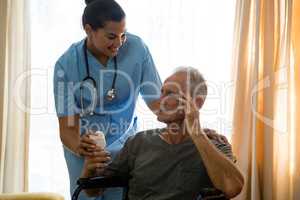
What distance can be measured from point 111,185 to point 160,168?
213 millimetres

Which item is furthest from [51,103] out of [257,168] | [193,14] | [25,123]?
[257,168]

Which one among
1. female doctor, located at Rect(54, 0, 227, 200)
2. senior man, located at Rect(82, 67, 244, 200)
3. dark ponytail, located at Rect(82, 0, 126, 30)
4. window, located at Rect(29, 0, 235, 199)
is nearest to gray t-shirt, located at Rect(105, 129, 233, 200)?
senior man, located at Rect(82, 67, 244, 200)

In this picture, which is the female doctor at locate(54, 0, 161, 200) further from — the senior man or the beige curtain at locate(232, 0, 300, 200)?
the beige curtain at locate(232, 0, 300, 200)

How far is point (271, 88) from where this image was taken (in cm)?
243

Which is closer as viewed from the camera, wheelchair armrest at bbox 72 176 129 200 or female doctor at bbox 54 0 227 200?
wheelchair armrest at bbox 72 176 129 200

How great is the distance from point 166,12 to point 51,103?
881 mm

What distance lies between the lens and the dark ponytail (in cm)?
179

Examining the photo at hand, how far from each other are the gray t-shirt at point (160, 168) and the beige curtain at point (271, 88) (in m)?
0.81

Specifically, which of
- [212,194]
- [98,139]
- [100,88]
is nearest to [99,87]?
[100,88]

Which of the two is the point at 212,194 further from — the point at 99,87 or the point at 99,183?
the point at 99,87

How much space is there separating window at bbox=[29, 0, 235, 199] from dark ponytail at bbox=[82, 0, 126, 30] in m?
0.71

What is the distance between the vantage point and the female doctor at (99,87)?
190cm

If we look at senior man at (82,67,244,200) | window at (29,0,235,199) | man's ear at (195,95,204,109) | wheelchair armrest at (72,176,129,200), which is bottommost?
wheelchair armrest at (72,176,129,200)

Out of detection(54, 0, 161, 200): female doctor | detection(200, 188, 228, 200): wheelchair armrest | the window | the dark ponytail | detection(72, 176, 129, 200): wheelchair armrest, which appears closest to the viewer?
detection(200, 188, 228, 200): wheelchair armrest
